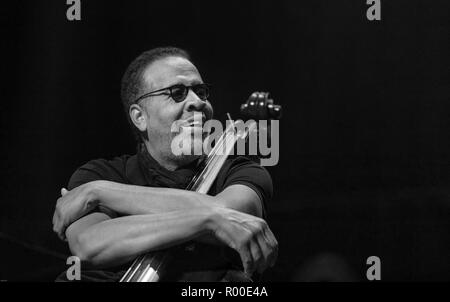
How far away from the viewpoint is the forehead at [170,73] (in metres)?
1.99

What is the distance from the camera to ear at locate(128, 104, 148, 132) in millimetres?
2080

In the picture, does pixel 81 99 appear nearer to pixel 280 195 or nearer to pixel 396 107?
pixel 280 195

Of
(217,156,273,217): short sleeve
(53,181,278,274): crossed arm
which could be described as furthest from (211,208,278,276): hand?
(217,156,273,217): short sleeve

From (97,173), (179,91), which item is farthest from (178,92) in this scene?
(97,173)

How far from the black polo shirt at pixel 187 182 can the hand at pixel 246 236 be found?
9 centimetres

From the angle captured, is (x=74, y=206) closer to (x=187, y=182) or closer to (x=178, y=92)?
(x=187, y=182)

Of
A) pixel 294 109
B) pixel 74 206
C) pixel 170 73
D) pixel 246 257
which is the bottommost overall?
pixel 246 257

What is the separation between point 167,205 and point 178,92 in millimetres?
410

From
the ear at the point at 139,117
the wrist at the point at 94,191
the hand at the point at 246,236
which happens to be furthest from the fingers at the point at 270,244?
the ear at the point at 139,117

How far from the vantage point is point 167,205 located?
1.76 meters

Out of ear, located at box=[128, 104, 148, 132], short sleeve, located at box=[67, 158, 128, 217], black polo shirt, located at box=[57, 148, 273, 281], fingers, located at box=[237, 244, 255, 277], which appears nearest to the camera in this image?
fingers, located at box=[237, 244, 255, 277]

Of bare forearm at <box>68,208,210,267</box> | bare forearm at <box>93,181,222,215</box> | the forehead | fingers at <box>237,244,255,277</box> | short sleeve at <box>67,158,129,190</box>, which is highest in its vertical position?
the forehead

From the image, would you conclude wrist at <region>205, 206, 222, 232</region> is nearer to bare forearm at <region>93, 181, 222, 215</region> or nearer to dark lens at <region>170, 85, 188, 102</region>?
bare forearm at <region>93, 181, 222, 215</region>

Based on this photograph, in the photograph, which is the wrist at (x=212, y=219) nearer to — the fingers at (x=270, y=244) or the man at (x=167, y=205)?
the man at (x=167, y=205)
